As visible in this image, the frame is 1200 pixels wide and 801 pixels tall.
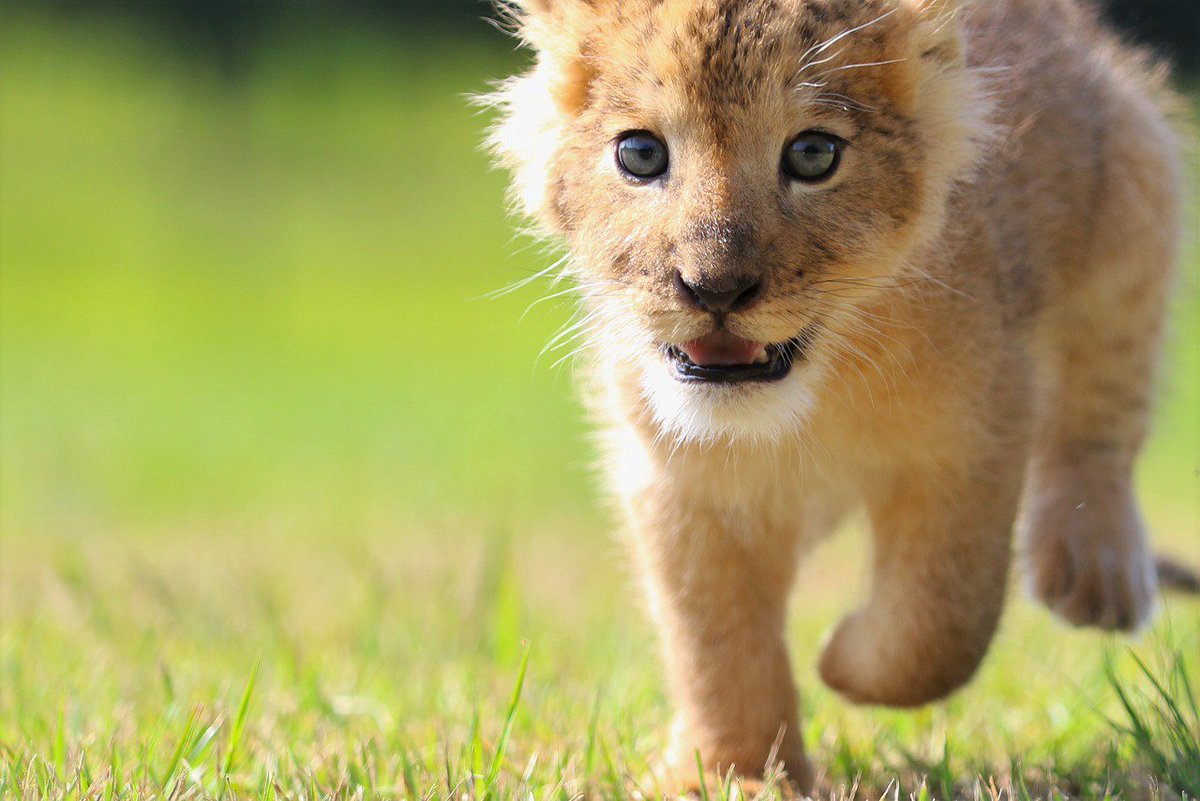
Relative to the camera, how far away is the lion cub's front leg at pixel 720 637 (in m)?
4.20

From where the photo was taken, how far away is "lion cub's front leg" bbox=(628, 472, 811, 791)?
165 inches

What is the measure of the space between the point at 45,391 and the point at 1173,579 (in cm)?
1043

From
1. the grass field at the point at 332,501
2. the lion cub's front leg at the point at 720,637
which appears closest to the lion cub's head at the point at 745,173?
the lion cub's front leg at the point at 720,637

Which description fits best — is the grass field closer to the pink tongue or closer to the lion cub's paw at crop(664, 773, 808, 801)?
the lion cub's paw at crop(664, 773, 808, 801)

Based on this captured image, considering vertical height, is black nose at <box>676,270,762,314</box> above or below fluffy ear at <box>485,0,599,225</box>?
below

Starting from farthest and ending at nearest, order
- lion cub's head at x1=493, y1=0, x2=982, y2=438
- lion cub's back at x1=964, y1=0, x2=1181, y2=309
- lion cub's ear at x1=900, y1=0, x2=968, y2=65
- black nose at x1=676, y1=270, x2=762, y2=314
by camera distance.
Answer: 1. lion cub's back at x1=964, y1=0, x2=1181, y2=309
2. lion cub's ear at x1=900, y1=0, x2=968, y2=65
3. lion cub's head at x1=493, y1=0, x2=982, y2=438
4. black nose at x1=676, y1=270, x2=762, y2=314

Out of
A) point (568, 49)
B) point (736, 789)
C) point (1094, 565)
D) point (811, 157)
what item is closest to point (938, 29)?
point (811, 157)

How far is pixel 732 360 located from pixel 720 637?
0.94 metres

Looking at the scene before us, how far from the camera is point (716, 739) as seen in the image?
13.8 feet

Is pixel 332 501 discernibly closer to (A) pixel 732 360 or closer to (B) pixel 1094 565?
(B) pixel 1094 565

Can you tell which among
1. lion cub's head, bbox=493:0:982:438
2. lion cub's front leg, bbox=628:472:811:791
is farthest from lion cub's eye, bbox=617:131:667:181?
lion cub's front leg, bbox=628:472:811:791

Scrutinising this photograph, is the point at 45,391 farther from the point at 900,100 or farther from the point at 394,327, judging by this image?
the point at 900,100

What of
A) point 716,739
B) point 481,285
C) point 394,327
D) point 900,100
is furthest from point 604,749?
point 481,285

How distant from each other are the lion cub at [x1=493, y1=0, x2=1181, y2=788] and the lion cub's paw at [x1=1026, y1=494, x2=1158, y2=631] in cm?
2
